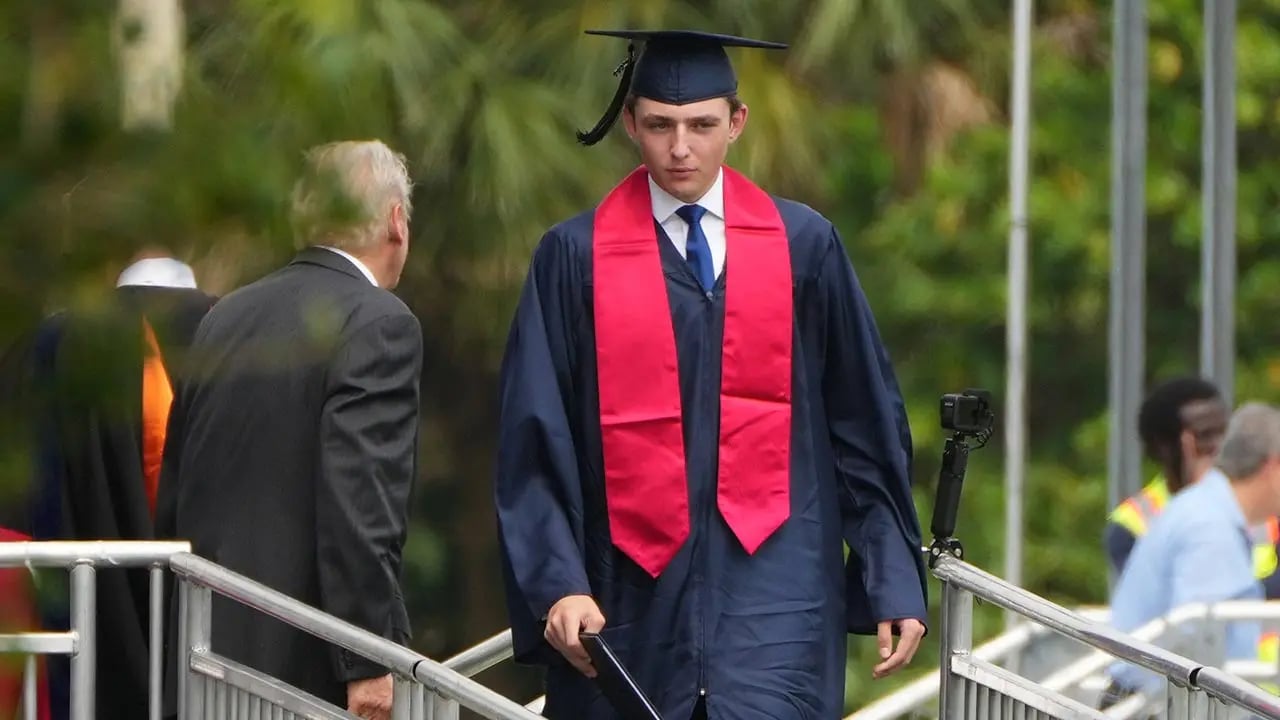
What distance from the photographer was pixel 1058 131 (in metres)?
21.1

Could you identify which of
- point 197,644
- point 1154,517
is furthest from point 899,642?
point 1154,517

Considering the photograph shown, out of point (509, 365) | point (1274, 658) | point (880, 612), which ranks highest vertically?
point (509, 365)

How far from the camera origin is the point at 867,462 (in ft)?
12.6

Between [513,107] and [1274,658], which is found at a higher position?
[513,107]

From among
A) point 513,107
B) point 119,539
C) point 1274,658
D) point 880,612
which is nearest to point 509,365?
point 880,612

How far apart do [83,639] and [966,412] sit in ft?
4.22

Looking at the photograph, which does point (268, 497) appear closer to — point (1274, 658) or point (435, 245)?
point (1274, 658)

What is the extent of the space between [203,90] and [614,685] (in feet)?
8.65

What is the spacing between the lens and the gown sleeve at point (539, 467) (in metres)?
3.68

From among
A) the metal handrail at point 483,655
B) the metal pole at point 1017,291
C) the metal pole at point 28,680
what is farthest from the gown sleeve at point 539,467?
the metal pole at point 1017,291

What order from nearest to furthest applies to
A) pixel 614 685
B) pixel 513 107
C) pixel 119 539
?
pixel 614 685 < pixel 119 539 < pixel 513 107

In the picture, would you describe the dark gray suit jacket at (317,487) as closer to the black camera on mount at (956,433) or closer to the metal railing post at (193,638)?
the metal railing post at (193,638)

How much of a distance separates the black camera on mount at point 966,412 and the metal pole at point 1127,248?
7.69 m

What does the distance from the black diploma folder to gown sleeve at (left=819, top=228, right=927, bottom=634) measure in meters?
0.39
